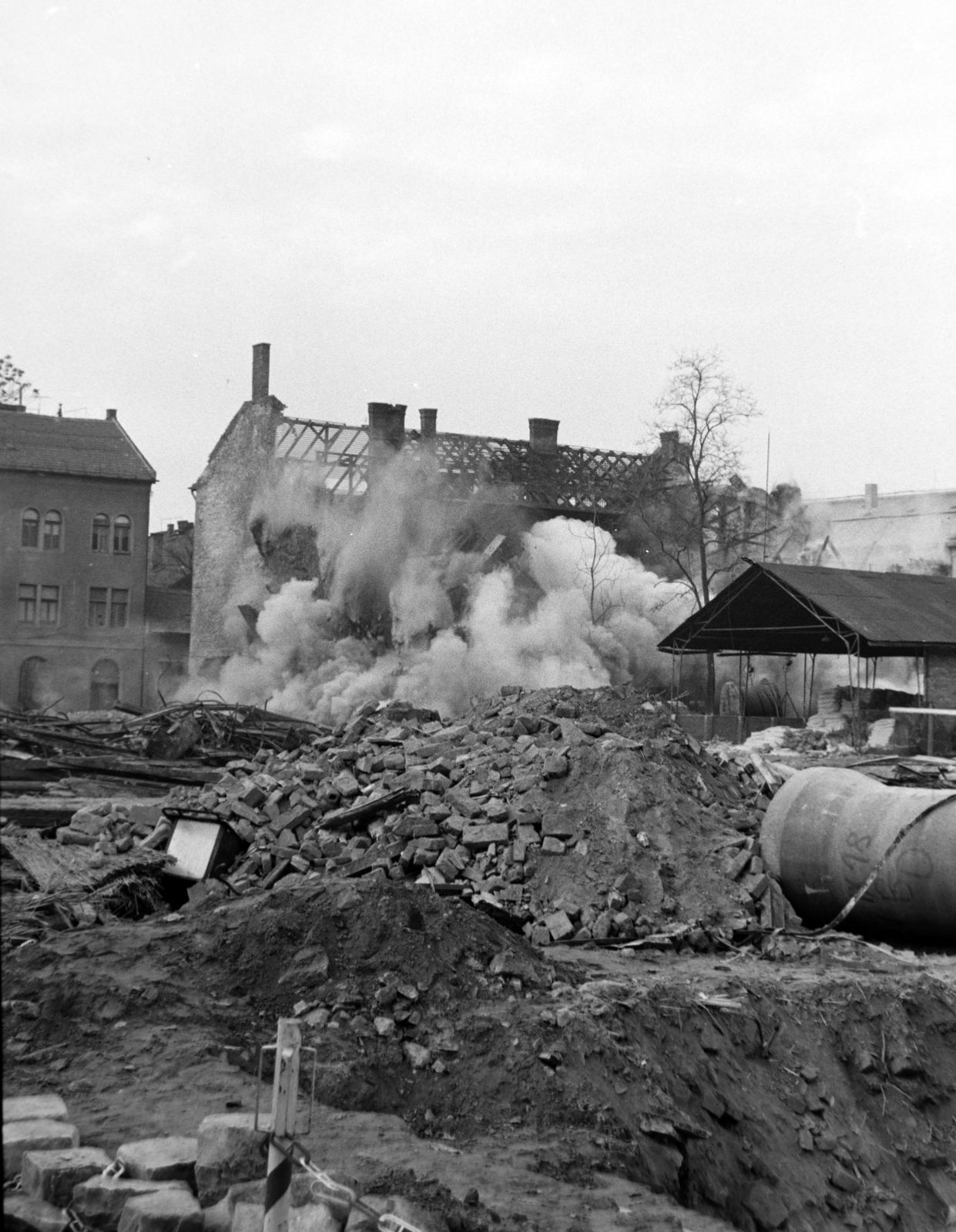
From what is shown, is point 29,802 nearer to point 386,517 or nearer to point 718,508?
point 386,517

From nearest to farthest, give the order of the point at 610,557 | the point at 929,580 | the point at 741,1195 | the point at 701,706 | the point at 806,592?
the point at 741,1195 → the point at 806,592 → the point at 929,580 → the point at 701,706 → the point at 610,557

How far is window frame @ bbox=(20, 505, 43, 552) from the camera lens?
9438 millimetres

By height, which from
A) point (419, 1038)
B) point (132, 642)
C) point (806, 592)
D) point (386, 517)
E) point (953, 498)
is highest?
point (953, 498)

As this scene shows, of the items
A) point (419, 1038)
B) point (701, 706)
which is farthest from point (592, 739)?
point (701, 706)

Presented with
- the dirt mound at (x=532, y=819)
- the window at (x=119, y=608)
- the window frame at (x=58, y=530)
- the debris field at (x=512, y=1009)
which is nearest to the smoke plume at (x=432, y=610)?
the dirt mound at (x=532, y=819)

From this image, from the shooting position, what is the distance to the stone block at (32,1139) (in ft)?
17.7

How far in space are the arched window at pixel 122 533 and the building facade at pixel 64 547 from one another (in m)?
0.02

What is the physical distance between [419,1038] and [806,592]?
18.9 m

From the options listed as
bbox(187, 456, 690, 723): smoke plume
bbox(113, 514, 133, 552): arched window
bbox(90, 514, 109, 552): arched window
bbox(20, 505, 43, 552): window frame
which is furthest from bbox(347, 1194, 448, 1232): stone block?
bbox(187, 456, 690, 723): smoke plume

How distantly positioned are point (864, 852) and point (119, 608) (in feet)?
25.1

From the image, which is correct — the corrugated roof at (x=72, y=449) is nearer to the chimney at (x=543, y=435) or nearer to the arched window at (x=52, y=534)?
the arched window at (x=52, y=534)

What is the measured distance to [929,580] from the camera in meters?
29.0

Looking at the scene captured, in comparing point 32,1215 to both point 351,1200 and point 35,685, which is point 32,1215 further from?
point 35,685

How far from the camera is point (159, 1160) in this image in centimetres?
544
